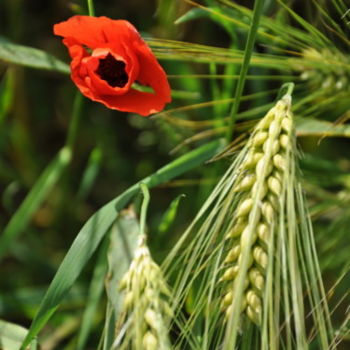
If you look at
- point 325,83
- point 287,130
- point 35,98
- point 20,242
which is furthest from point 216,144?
point 35,98

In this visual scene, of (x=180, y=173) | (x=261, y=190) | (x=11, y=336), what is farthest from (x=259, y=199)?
(x=11, y=336)

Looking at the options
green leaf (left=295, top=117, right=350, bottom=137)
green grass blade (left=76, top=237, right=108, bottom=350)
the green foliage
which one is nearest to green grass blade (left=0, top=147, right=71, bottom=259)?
the green foliage

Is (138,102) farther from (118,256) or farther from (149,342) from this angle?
(149,342)

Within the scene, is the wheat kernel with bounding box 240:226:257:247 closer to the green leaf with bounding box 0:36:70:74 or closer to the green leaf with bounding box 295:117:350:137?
the green leaf with bounding box 295:117:350:137

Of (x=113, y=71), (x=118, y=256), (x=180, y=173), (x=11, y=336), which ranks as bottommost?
(x=11, y=336)

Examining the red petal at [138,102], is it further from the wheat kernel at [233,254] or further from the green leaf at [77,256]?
the wheat kernel at [233,254]
